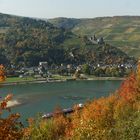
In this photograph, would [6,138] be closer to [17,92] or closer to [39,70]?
[17,92]

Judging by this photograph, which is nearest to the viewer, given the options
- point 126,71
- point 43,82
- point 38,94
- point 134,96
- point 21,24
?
point 134,96

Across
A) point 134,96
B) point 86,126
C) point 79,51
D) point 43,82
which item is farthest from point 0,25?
point 86,126

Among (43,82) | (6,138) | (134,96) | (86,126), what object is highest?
(6,138)

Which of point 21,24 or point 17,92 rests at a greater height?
point 21,24

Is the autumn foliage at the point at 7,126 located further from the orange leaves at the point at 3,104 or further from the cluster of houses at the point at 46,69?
the cluster of houses at the point at 46,69

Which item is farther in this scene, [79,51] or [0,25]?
[0,25]

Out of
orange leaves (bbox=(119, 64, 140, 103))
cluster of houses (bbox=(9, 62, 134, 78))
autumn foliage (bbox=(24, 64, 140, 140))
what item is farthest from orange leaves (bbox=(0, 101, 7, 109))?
cluster of houses (bbox=(9, 62, 134, 78))

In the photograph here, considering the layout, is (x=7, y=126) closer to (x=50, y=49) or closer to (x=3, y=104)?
(x=3, y=104)
